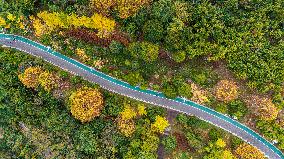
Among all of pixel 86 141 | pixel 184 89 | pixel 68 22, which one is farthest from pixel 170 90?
pixel 68 22

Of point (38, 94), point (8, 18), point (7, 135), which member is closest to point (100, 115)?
point (38, 94)

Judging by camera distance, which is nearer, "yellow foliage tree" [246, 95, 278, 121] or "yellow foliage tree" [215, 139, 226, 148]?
"yellow foliage tree" [246, 95, 278, 121]

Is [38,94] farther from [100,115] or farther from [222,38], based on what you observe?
[222,38]

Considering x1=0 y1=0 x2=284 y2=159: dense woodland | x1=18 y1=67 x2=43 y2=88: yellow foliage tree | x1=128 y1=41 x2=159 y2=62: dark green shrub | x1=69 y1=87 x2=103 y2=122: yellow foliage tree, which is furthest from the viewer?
x1=18 y1=67 x2=43 y2=88: yellow foliage tree

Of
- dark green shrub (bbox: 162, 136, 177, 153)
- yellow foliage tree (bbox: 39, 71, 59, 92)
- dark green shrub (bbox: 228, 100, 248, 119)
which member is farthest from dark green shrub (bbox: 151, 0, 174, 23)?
yellow foliage tree (bbox: 39, 71, 59, 92)

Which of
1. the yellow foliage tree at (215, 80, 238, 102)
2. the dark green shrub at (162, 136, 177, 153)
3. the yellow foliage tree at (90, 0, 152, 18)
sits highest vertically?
the yellow foliage tree at (90, 0, 152, 18)

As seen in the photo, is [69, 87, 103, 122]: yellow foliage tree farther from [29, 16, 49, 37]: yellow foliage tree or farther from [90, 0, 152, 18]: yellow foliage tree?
[90, 0, 152, 18]: yellow foliage tree

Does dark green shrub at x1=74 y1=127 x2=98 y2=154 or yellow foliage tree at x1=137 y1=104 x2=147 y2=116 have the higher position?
yellow foliage tree at x1=137 y1=104 x2=147 y2=116

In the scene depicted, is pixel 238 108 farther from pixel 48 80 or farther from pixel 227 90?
pixel 48 80

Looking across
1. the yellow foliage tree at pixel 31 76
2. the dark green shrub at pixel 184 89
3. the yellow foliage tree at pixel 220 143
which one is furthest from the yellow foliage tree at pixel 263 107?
the yellow foliage tree at pixel 31 76
